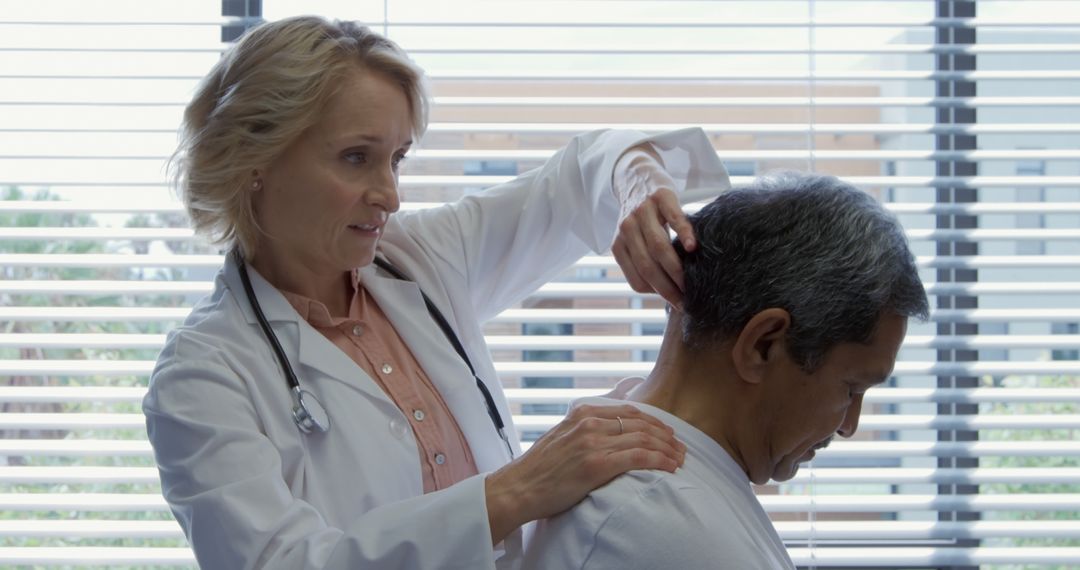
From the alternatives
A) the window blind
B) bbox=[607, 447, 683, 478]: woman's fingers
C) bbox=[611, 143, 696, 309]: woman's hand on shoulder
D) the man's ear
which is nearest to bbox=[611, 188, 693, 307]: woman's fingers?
bbox=[611, 143, 696, 309]: woman's hand on shoulder

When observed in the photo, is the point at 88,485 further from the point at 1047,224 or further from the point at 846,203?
the point at 1047,224

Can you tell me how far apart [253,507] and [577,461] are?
1.34 ft

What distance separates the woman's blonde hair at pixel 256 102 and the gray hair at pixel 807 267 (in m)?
0.59

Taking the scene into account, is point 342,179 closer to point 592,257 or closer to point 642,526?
point 642,526

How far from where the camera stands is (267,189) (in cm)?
152

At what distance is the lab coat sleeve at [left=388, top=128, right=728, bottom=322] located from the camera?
1.70 meters

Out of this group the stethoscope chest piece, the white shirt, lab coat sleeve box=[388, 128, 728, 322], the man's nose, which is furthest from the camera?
lab coat sleeve box=[388, 128, 728, 322]

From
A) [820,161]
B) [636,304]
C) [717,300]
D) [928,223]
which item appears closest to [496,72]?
[636,304]

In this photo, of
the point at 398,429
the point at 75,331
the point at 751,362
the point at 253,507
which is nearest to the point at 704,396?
the point at 751,362

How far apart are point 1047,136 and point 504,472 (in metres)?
1.77

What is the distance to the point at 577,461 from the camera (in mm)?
1156

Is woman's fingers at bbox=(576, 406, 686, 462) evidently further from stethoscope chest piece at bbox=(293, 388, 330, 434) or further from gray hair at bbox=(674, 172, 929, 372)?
stethoscope chest piece at bbox=(293, 388, 330, 434)

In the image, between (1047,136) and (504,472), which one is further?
(1047,136)

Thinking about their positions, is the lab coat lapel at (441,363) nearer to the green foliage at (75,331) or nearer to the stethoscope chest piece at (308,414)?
the stethoscope chest piece at (308,414)
